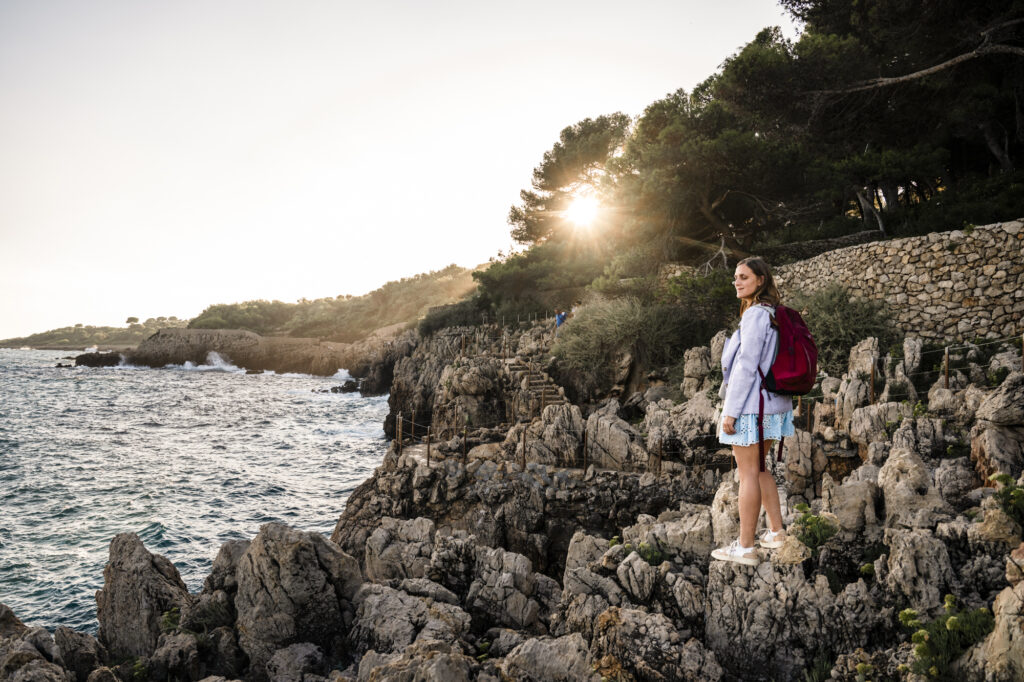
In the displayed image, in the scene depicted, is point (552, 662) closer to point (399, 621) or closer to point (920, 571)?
point (399, 621)

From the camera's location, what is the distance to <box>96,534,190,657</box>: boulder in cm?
719

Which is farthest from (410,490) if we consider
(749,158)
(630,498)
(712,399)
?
(749,158)

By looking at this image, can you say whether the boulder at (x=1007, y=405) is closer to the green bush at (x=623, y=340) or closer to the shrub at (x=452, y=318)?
the green bush at (x=623, y=340)

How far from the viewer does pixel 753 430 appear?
11.7ft

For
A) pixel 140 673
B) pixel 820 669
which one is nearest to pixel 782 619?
pixel 820 669

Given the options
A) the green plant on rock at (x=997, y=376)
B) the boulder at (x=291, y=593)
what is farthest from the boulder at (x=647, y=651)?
the green plant on rock at (x=997, y=376)

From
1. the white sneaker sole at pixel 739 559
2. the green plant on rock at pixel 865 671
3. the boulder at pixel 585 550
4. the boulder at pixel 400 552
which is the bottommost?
the boulder at pixel 400 552

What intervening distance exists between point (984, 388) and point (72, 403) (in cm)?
4733

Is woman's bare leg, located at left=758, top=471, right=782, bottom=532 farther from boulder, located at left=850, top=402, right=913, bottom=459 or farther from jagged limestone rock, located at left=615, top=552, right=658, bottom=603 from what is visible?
boulder, located at left=850, top=402, right=913, bottom=459

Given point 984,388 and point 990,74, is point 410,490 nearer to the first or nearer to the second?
point 984,388

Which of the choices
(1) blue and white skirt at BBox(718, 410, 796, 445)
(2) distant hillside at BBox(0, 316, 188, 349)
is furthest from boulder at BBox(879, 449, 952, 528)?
(2) distant hillside at BBox(0, 316, 188, 349)

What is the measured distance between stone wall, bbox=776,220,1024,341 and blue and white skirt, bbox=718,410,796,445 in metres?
11.4

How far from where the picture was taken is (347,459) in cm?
2241

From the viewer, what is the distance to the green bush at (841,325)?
40.0 ft
